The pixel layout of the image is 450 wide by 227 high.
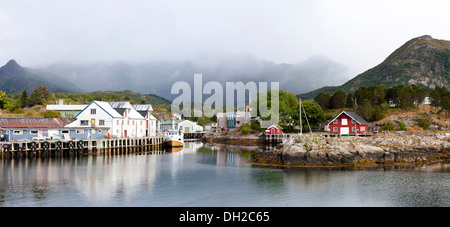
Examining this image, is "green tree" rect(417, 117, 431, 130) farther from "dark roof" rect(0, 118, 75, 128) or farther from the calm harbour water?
"dark roof" rect(0, 118, 75, 128)

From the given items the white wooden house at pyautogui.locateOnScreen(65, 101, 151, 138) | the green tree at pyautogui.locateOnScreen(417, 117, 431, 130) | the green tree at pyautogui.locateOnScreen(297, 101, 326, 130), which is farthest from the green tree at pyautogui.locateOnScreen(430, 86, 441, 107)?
the white wooden house at pyautogui.locateOnScreen(65, 101, 151, 138)

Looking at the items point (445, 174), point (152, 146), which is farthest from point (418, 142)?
point (152, 146)

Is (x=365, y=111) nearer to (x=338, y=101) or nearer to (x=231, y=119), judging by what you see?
(x=338, y=101)

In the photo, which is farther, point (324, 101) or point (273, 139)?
point (324, 101)

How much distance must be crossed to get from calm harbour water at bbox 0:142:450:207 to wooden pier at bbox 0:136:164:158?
20.8 ft

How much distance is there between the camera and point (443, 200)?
24.8 metres

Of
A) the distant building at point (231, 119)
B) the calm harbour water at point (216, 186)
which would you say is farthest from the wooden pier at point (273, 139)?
the calm harbour water at point (216, 186)

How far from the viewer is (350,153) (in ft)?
133

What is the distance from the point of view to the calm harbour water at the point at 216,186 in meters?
24.3

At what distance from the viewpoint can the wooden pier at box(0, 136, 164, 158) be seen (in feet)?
153

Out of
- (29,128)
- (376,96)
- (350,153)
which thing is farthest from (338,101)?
(29,128)

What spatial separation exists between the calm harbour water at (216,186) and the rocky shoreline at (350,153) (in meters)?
2.83

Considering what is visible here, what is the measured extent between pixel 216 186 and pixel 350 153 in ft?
58.8
